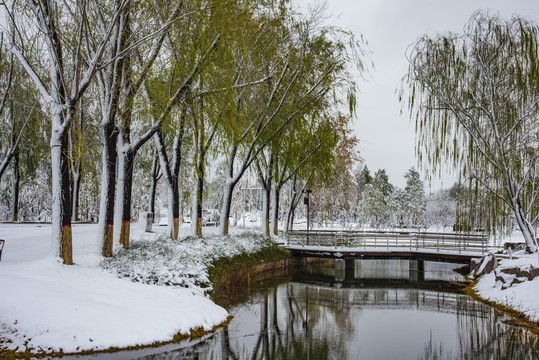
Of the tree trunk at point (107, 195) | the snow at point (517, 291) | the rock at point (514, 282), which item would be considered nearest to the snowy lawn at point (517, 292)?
the snow at point (517, 291)

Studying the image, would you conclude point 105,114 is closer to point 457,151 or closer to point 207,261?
point 207,261

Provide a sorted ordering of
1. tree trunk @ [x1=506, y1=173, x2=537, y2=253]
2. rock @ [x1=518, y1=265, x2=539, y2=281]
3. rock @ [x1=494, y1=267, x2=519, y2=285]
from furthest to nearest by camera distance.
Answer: tree trunk @ [x1=506, y1=173, x2=537, y2=253] → rock @ [x1=494, y1=267, x2=519, y2=285] → rock @ [x1=518, y1=265, x2=539, y2=281]

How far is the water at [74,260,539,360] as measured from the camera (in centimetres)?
950

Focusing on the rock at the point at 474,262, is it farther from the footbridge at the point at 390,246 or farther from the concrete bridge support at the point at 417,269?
the concrete bridge support at the point at 417,269

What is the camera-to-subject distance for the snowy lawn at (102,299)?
7914mm

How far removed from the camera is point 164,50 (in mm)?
14258

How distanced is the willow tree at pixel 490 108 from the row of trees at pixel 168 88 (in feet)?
11.5

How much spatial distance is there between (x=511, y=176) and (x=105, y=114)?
14970 mm

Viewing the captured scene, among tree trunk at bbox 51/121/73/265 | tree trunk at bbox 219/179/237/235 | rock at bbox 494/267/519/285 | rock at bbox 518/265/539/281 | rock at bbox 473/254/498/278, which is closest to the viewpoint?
tree trunk at bbox 51/121/73/265

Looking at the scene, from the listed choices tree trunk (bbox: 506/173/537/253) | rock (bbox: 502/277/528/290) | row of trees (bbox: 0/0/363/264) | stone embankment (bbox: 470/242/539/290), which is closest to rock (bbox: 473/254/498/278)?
tree trunk (bbox: 506/173/537/253)

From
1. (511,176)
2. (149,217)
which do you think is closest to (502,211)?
(511,176)

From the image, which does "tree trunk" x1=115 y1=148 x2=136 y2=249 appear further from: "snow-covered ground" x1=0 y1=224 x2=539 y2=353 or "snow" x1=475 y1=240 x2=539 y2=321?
"snow" x1=475 y1=240 x2=539 y2=321

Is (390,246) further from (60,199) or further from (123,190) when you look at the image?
(60,199)

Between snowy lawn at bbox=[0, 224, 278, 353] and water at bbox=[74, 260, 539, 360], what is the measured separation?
0.59 metres
